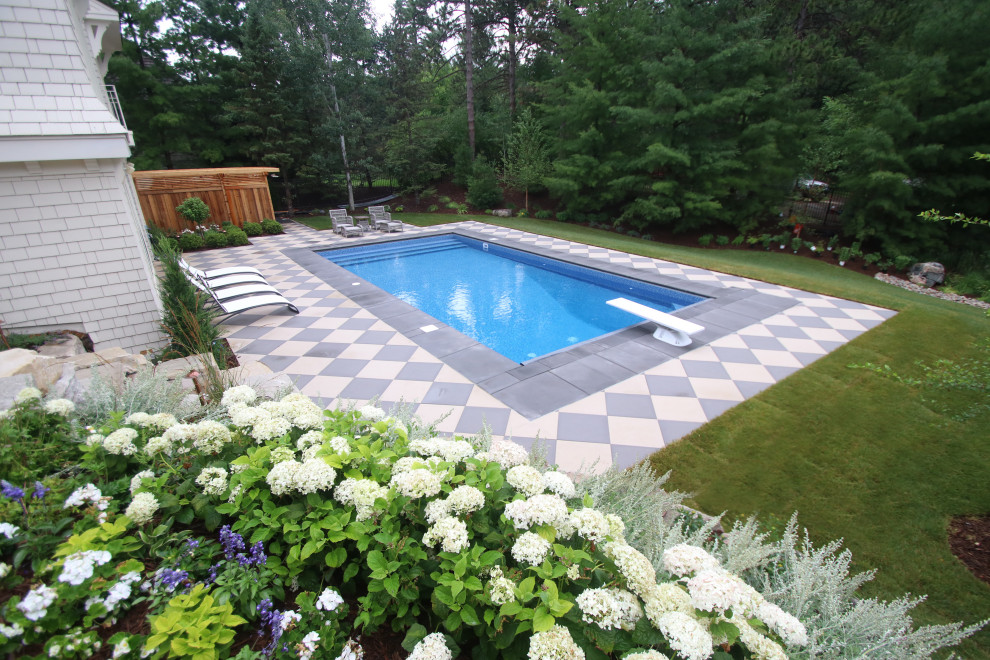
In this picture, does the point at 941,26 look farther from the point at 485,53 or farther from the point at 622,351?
the point at 485,53

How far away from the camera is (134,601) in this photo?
1261 mm

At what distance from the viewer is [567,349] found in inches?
206

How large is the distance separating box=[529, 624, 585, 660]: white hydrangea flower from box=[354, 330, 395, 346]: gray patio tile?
15.1 ft

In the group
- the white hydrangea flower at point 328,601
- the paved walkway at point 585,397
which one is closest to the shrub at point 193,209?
the paved walkway at point 585,397

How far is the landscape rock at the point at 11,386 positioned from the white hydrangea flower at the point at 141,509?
176cm

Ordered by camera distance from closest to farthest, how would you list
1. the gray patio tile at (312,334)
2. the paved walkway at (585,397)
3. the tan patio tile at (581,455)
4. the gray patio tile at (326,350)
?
the tan patio tile at (581,455) → the paved walkway at (585,397) → the gray patio tile at (326,350) → the gray patio tile at (312,334)

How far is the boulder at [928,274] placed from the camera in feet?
30.5

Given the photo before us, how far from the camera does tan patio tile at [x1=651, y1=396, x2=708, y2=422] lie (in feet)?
12.8

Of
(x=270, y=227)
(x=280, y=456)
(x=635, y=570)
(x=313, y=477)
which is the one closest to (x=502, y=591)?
(x=635, y=570)

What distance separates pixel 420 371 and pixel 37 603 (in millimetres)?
3639

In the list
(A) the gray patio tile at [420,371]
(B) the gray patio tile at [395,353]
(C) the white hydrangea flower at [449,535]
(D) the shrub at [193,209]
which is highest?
(D) the shrub at [193,209]

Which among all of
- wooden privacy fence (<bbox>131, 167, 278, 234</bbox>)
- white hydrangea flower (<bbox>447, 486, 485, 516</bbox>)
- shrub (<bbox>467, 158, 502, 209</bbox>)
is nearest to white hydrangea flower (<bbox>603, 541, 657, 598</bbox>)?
white hydrangea flower (<bbox>447, 486, 485, 516</bbox>)

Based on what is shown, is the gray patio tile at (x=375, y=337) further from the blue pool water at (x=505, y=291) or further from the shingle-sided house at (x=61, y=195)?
the shingle-sided house at (x=61, y=195)

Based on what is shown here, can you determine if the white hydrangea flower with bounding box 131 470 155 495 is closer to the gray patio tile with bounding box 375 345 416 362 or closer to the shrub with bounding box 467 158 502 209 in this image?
the gray patio tile with bounding box 375 345 416 362
